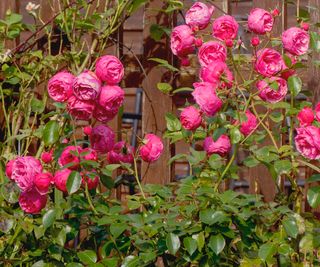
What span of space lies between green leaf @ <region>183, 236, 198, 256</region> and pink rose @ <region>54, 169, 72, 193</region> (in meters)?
0.33

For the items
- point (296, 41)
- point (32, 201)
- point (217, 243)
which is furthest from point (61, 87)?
point (296, 41)

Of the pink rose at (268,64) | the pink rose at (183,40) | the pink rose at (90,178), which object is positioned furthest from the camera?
the pink rose at (183,40)

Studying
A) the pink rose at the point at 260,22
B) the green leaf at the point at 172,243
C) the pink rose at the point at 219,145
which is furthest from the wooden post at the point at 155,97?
the green leaf at the point at 172,243

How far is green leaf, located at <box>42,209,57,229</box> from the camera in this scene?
242 centimetres

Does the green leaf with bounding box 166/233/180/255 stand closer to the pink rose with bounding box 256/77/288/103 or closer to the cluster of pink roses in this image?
the cluster of pink roses

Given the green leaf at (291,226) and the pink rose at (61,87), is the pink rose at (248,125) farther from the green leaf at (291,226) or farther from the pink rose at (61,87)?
the pink rose at (61,87)

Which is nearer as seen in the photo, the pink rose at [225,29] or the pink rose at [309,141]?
the pink rose at [309,141]

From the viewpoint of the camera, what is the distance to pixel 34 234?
8.64ft

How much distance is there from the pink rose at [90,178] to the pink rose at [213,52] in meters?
0.41

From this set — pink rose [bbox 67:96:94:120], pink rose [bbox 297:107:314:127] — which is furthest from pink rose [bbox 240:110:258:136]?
pink rose [bbox 67:96:94:120]

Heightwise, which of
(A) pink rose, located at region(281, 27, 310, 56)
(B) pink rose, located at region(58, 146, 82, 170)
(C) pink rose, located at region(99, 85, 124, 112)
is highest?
(A) pink rose, located at region(281, 27, 310, 56)

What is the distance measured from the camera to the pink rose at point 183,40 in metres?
2.74

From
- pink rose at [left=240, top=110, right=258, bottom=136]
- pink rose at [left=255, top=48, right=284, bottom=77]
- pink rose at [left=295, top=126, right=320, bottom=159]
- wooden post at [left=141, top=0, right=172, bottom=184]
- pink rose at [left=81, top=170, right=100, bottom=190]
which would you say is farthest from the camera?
wooden post at [left=141, top=0, right=172, bottom=184]

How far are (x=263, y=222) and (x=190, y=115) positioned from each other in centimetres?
34
